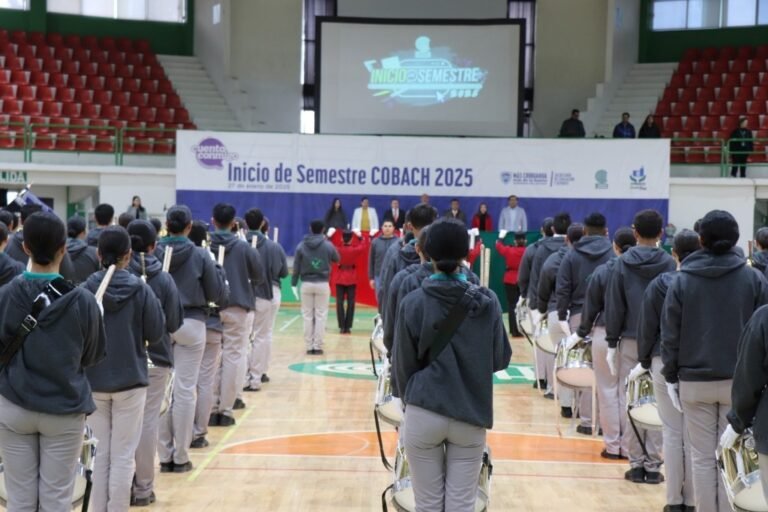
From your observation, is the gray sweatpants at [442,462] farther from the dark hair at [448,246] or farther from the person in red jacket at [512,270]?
the person in red jacket at [512,270]

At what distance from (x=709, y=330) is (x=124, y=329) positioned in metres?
3.35

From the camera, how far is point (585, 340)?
9.30 m

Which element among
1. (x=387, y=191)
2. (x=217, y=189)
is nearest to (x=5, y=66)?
(x=217, y=189)

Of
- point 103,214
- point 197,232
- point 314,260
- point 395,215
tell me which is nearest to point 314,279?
point 314,260

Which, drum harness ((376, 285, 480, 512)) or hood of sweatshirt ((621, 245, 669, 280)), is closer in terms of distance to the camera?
drum harness ((376, 285, 480, 512))

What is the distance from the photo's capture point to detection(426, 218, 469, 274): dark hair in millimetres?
5348

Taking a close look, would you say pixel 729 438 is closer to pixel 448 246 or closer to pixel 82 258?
pixel 448 246

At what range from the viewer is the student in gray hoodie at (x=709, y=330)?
6.42 m

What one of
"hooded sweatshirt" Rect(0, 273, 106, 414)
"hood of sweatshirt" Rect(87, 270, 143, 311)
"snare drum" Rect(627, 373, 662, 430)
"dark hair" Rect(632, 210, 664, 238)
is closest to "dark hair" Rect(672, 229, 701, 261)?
"dark hair" Rect(632, 210, 664, 238)

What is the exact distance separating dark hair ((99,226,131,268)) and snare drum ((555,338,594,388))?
423 centimetres

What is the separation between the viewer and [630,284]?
8461mm

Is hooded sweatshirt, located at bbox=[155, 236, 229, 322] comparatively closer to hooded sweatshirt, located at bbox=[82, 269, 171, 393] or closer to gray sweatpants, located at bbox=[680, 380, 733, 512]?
hooded sweatshirt, located at bbox=[82, 269, 171, 393]

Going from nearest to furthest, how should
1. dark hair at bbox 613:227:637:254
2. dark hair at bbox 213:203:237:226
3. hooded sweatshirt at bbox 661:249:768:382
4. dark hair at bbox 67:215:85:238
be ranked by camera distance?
Result: hooded sweatshirt at bbox 661:249:768:382
dark hair at bbox 613:227:637:254
dark hair at bbox 213:203:237:226
dark hair at bbox 67:215:85:238

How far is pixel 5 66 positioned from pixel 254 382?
18.4m
